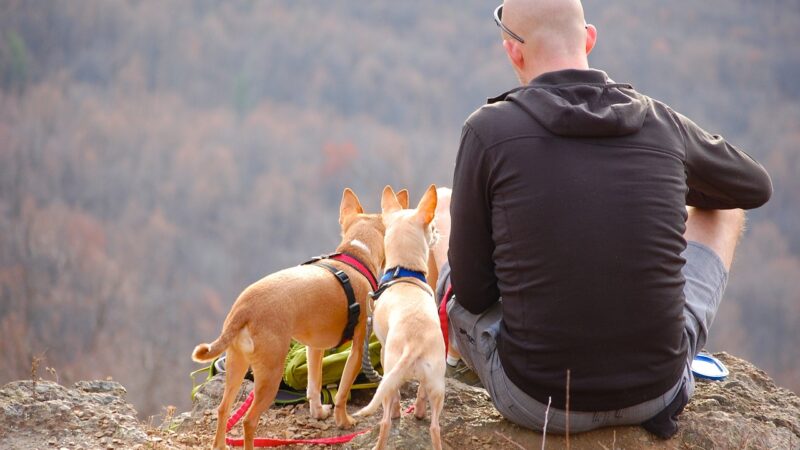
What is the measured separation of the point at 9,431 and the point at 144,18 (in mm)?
22016

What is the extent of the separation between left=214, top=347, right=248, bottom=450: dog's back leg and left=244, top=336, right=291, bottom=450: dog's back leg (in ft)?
0.37

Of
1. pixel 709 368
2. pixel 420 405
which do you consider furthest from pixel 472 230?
pixel 709 368

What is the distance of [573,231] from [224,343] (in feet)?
5.17

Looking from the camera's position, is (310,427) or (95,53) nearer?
(310,427)

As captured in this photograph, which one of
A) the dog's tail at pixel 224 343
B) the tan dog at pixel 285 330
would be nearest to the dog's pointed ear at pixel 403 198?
the tan dog at pixel 285 330

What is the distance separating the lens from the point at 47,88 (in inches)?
813

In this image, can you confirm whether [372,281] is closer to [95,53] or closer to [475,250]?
[475,250]

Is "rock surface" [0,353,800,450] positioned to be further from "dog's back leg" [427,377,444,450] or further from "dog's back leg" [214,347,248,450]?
"dog's back leg" [214,347,248,450]

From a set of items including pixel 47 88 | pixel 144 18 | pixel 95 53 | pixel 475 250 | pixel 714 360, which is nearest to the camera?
pixel 475 250

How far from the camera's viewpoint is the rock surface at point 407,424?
350 cm

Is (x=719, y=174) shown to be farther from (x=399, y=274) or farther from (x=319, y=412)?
(x=319, y=412)

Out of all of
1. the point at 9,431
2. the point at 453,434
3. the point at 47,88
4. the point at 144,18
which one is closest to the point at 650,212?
the point at 453,434

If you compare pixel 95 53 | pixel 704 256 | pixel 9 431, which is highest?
pixel 95 53

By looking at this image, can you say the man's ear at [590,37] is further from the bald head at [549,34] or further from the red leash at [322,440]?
the red leash at [322,440]
